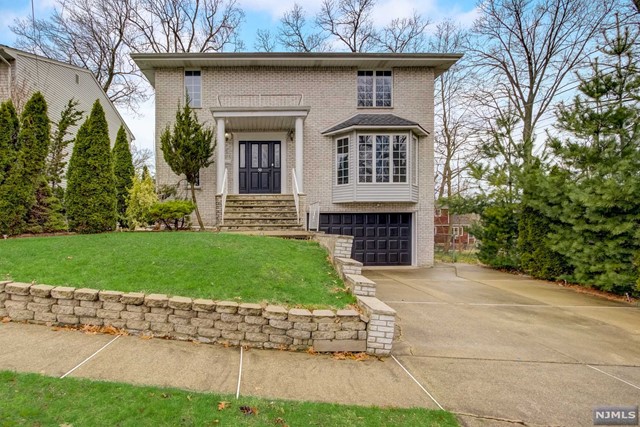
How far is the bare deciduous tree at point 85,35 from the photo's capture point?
18.0 meters

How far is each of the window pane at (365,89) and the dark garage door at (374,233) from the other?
441 cm

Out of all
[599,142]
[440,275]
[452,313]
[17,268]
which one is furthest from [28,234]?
[599,142]

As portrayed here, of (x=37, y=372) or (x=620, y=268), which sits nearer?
(x=37, y=372)

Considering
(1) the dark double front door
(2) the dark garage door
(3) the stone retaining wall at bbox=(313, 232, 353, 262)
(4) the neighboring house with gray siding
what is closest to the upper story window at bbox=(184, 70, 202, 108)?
(1) the dark double front door

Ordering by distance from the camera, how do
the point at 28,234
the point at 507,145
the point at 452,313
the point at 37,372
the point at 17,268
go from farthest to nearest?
1. the point at 507,145
2. the point at 28,234
3. the point at 452,313
4. the point at 17,268
5. the point at 37,372

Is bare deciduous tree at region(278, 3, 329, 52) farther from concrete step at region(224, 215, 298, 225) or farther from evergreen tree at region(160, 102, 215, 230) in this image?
concrete step at region(224, 215, 298, 225)

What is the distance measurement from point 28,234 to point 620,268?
1439cm

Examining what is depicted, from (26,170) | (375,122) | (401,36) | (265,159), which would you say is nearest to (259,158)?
(265,159)

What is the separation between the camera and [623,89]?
838 cm

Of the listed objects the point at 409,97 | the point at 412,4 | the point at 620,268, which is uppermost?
the point at 412,4

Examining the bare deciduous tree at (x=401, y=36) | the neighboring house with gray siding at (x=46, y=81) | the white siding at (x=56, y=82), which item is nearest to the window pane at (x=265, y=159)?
the neighboring house with gray siding at (x=46, y=81)

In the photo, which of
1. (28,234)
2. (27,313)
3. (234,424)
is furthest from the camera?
(28,234)

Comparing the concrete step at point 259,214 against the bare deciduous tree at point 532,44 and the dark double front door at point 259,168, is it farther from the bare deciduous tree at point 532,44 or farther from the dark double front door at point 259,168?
the bare deciduous tree at point 532,44

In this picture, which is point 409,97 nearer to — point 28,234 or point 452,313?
point 452,313
